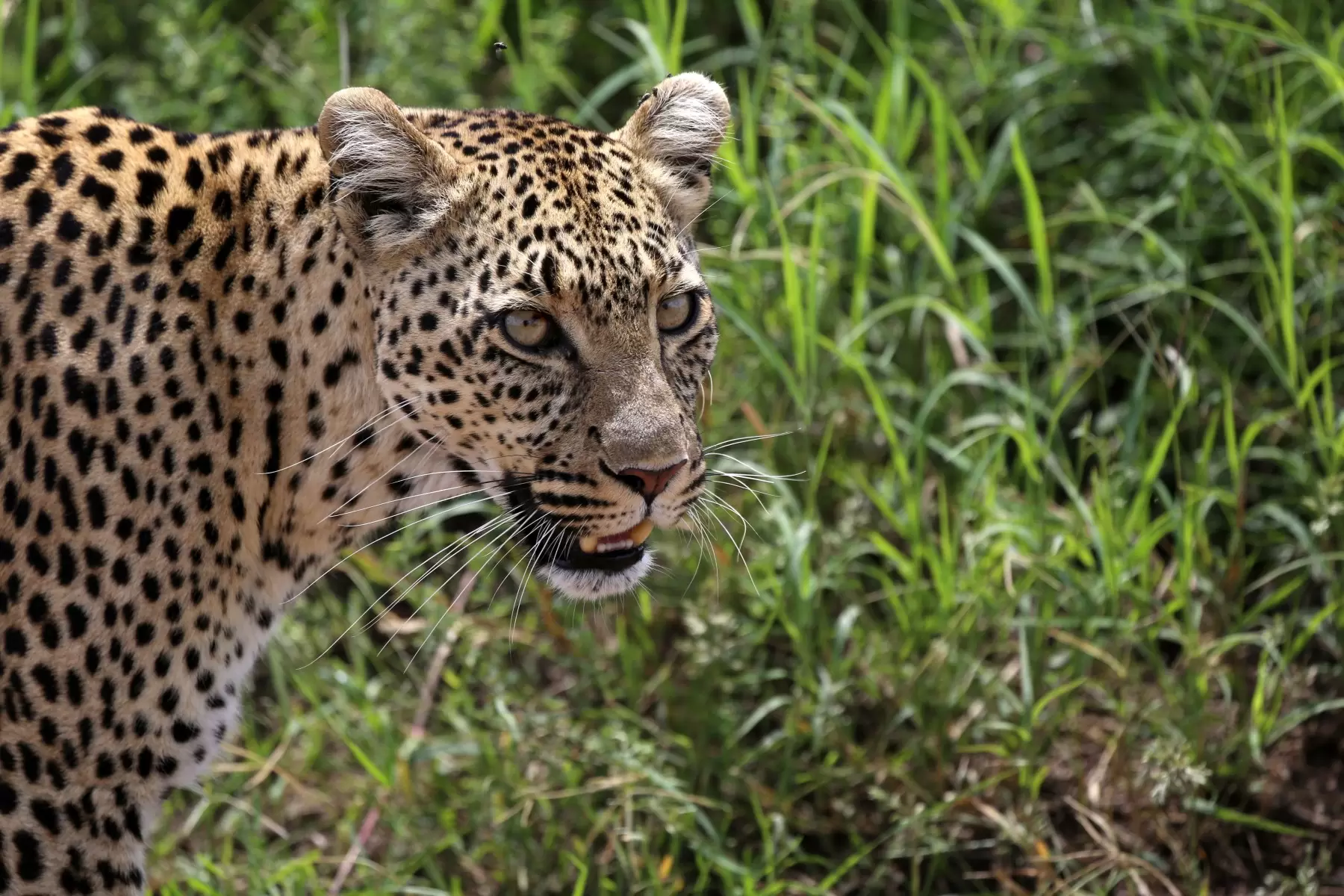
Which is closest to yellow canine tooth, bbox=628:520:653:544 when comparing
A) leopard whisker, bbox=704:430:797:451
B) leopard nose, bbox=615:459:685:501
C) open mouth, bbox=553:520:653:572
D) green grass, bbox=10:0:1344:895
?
open mouth, bbox=553:520:653:572

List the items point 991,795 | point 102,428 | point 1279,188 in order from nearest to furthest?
point 102,428, point 991,795, point 1279,188

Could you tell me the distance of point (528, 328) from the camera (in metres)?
4.13

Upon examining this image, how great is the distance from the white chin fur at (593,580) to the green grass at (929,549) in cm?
65

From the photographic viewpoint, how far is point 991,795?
18.4 ft

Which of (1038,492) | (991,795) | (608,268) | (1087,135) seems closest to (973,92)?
(1087,135)

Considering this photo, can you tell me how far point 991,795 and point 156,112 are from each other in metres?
4.12

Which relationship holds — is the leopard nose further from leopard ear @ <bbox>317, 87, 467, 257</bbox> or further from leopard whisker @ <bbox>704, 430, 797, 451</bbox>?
leopard ear @ <bbox>317, 87, 467, 257</bbox>

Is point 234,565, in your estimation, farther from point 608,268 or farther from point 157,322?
point 608,268

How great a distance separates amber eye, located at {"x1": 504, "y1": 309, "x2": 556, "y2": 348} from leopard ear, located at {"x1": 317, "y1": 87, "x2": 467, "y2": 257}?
0.29 metres

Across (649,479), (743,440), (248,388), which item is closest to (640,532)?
(649,479)

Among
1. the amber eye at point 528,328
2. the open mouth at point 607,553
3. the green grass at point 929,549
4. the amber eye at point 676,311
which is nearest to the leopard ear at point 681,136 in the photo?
the amber eye at point 676,311

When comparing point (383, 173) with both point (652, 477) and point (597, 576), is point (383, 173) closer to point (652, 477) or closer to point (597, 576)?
point (652, 477)

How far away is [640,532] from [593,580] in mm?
169

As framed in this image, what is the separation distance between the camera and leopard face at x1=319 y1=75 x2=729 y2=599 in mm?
4090
